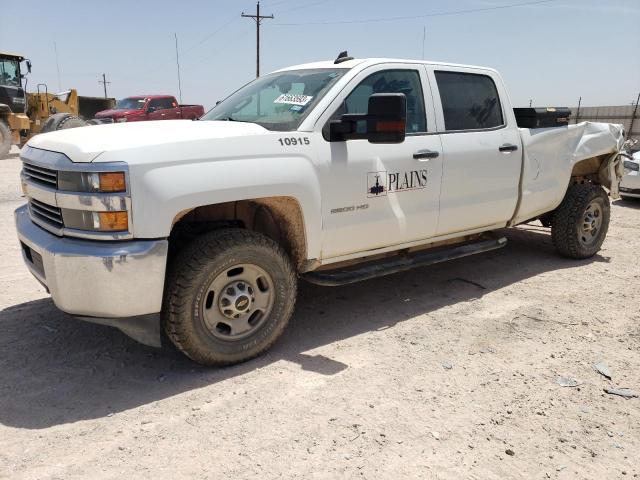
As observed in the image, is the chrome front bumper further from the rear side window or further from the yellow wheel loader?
the yellow wheel loader

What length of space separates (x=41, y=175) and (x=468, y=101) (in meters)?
3.29

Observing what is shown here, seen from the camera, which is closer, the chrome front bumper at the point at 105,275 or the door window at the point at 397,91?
the chrome front bumper at the point at 105,275

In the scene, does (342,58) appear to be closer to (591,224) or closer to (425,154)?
(425,154)

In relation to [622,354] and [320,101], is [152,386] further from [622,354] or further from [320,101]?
[622,354]

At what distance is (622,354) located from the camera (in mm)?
3543

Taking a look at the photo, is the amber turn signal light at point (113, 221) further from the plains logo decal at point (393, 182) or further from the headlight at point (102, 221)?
the plains logo decal at point (393, 182)

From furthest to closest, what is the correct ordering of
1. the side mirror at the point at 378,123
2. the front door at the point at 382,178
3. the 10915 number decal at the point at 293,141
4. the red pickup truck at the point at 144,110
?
the red pickup truck at the point at 144,110, the front door at the point at 382,178, the 10915 number decal at the point at 293,141, the side mirror at the point at 378,123

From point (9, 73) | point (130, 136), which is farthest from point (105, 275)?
point (9, 73)

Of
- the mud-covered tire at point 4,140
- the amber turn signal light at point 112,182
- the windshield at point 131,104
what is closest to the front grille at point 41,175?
the amber turn signal light at point 112,182

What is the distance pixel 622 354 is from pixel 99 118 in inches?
876

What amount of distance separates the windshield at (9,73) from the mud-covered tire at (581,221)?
55.8ft

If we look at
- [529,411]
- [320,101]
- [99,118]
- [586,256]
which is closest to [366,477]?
[529,411]

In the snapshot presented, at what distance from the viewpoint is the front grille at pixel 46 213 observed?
294cm

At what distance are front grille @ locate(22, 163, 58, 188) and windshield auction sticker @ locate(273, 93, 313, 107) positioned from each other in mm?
1602
